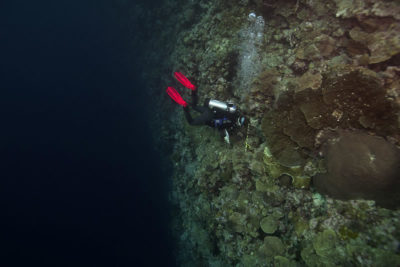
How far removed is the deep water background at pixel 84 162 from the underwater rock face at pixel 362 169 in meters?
13.8

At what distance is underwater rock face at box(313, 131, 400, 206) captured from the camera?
292 cm

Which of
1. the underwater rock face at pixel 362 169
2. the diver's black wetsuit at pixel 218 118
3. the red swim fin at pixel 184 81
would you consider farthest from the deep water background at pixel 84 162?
the underwater rock face at pixel 362 169

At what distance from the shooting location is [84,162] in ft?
82.5

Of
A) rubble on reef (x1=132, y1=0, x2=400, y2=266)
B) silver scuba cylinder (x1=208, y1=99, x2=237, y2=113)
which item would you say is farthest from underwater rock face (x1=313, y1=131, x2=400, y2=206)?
silver scuba cylinder (x1=208, y1=99, x2=237, y2=113)

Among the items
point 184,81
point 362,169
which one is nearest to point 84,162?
point 184,81

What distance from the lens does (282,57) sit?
5.73 metres

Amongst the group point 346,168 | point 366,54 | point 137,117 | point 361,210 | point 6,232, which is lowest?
point 6,232

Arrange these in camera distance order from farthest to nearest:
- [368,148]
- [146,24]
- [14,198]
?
[14,198] → [146,24] → [368,148]

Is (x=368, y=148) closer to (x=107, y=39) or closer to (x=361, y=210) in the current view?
(x=361, y=210)

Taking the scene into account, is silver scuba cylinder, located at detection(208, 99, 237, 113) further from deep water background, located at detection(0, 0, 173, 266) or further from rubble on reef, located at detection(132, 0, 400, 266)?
deep water background, located at detection(0, 0, 173, 266)

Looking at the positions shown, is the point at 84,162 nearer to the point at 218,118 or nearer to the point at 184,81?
the point at 184,81

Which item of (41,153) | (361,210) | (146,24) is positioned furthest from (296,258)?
(41,153)

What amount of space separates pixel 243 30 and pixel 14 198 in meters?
30.0

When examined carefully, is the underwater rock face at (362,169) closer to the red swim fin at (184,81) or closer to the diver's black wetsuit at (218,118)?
the diver's black wetsuit at (218,118)
